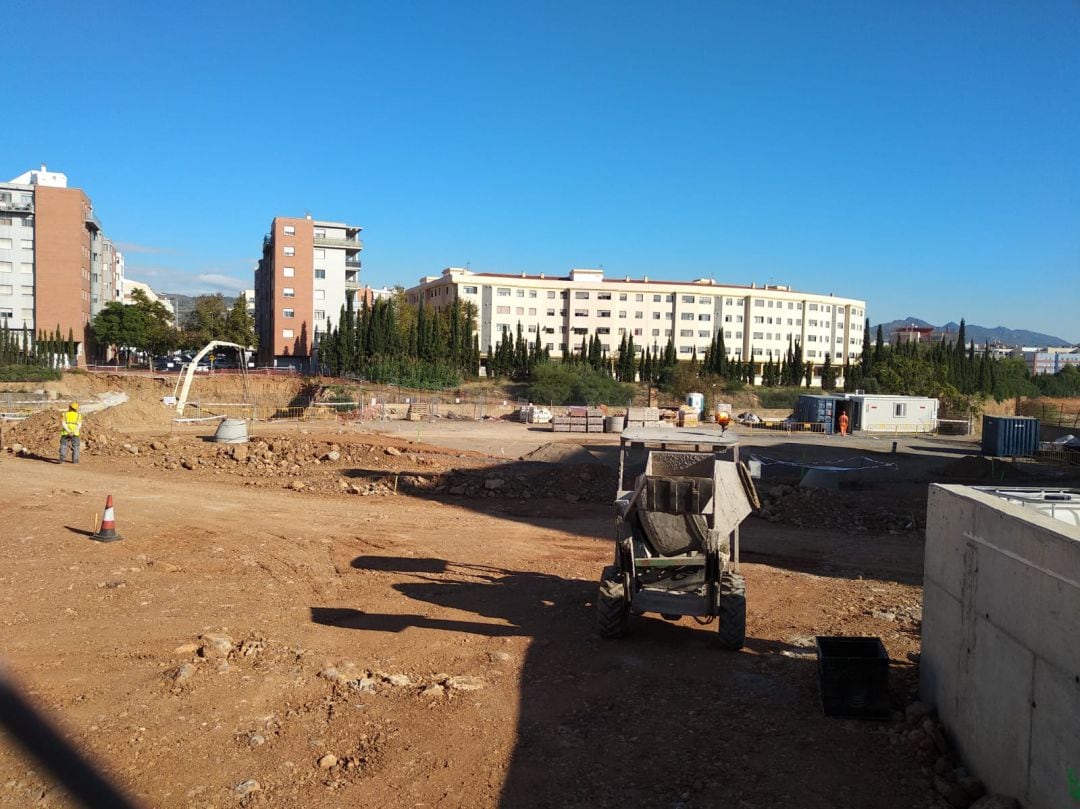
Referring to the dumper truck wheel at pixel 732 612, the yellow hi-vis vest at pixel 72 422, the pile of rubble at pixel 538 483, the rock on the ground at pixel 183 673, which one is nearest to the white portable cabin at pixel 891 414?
the pile of rubble at pixel 538 483

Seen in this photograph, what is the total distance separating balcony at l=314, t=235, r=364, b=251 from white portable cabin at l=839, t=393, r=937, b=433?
49.0 m

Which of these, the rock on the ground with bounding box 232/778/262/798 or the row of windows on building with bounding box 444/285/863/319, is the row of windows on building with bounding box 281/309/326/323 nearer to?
the row of windows on building with bounding box 444/285/863/319

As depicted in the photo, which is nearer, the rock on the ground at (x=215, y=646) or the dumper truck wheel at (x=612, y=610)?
the rock on the ground at (x=215, y=646)

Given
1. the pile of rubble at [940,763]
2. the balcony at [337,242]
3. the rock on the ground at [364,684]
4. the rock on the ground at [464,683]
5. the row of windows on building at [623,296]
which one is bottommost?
the rock on the ground at [464,683]

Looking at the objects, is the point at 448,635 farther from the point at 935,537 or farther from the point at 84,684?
the point at 935,537

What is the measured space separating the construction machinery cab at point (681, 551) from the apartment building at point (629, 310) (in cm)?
8476

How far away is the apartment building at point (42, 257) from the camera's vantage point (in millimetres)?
66438

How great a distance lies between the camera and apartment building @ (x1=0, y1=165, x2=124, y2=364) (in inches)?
2616

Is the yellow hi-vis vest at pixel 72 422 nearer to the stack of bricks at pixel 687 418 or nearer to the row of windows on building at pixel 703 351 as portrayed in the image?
the stack of bricks at pixel 687 418

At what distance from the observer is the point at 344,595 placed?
9656 millimetres

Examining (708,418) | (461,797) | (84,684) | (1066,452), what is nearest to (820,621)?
(461,797)

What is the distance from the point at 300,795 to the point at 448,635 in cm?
332

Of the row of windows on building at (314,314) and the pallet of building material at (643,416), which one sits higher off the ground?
the row of windows on building at (314,314)

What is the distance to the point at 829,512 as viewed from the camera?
53.5 feet
